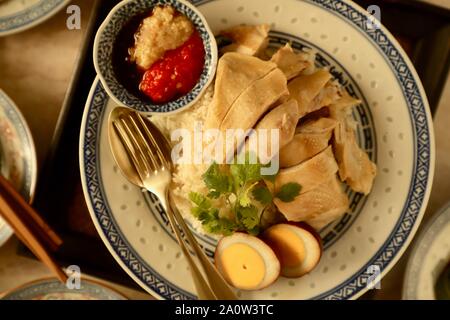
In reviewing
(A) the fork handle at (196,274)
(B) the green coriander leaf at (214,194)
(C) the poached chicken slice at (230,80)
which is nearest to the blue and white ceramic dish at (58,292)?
(A) the fork handle at (196,274)

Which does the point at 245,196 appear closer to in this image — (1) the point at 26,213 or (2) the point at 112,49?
(2) the point at 112,49

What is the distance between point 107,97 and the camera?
182 centimetres

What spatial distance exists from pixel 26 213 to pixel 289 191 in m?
1.08

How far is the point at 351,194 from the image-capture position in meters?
1.90

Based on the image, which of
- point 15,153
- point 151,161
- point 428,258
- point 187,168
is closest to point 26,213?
point 15,153

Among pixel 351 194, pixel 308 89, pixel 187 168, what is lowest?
pixel 351 194

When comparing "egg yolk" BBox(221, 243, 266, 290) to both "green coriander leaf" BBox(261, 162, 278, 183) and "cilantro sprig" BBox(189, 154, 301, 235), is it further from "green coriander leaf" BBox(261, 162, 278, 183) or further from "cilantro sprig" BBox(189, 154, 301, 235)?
"green coriander leaf" BBox(261, 162, 278, 183)

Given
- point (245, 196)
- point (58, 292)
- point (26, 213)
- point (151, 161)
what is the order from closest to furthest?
point (245, 196)
point (151, 161)
point (26, 213)
point (58, 292)

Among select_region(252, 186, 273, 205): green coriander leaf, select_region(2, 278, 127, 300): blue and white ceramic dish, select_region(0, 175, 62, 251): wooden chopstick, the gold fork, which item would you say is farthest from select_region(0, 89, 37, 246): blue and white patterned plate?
select_region(252, 186, 273, 205): green coriander leaf

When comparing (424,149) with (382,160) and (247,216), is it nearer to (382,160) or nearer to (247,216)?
(382,160)

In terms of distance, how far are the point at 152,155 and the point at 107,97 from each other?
30 cm

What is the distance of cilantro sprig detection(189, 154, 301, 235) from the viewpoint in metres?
1.65

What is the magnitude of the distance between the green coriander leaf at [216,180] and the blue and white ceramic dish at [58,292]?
72cm
